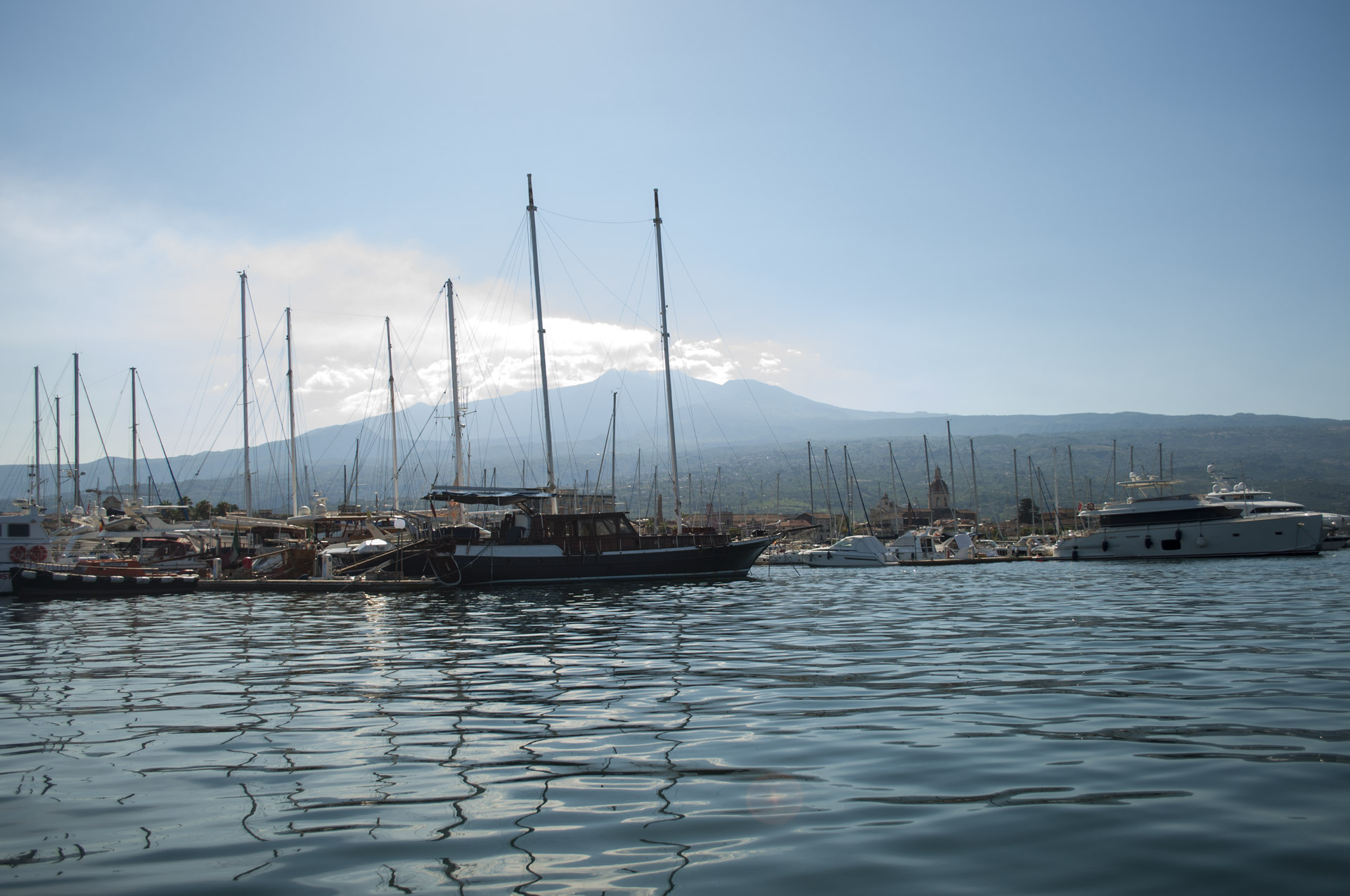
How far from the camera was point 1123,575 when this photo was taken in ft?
117

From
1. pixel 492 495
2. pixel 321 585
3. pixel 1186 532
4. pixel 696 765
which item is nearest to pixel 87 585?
pixel 321 585

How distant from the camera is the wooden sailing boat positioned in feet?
120

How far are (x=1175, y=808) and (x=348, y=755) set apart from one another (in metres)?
6.32

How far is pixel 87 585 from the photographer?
32.3 m

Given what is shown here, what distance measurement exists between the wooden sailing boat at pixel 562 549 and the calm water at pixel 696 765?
20.9 metres

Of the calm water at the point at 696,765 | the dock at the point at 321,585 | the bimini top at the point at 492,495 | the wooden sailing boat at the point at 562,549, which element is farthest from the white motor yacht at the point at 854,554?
the calm water at the point at 696,765

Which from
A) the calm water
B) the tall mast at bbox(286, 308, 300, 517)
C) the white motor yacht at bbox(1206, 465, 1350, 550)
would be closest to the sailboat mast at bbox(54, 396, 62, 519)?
the tall mast at bbox(286, 308, 300, 517)

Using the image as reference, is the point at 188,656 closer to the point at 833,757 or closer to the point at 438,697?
the point at 438,697

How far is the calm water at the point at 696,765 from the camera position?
444 cm

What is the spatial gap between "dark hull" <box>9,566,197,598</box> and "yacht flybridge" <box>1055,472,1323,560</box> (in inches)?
2009

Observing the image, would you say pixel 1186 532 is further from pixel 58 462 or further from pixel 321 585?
pixel 58 462

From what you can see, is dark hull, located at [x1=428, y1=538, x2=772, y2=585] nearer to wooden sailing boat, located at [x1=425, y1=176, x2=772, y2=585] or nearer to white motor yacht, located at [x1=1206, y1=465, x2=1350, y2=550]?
wooden sailing boat, located at [x1=425, y1=176, x2=772, y2=585]

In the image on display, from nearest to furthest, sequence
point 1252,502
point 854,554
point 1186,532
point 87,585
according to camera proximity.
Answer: point 87,585, point 1186,532, point 1252,502, point 854,554

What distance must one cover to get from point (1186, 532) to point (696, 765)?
53.0 meters
